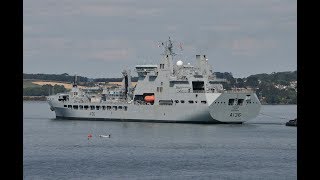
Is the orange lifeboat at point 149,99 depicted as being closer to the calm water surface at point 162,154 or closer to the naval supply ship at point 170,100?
the naval supply ship at point 170,100

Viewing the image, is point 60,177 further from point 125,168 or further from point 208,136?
point 208,136

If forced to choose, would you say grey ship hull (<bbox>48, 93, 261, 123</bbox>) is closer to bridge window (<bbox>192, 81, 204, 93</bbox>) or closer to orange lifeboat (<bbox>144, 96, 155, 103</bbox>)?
orange lifeboat (<bbox>144, 96, 155, 103</bbox>)

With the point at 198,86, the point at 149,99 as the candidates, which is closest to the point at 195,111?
the point at 198,86

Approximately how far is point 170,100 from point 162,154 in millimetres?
48336

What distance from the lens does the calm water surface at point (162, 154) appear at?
172 feet

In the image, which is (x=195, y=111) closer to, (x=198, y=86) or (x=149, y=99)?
(x=198, y=86)

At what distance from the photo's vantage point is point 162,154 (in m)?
67.2

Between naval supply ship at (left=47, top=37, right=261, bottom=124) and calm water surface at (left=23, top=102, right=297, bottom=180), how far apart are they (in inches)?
170

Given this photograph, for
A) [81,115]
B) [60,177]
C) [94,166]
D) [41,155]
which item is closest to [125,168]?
[94,166]

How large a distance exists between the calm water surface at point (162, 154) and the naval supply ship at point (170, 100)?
4317 millimetres

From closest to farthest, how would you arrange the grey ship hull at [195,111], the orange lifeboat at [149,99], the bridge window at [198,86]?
the grey ship hull at [195,111]
the bridge window at [198,86]
the orange lifeboat at [149,99]

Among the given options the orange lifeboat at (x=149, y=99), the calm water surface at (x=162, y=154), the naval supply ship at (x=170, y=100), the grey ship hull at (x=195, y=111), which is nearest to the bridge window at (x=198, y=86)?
the naval supply ship at (x=170, y=100)

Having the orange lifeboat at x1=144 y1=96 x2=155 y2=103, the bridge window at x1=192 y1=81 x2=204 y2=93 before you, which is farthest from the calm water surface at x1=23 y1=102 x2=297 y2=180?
Answer: the orange lifeboat at x1=144 y1=96 x2=155 y2=103

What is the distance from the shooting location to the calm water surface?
5228 centimetres
